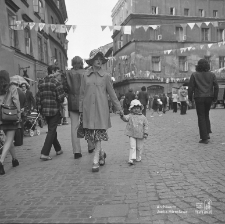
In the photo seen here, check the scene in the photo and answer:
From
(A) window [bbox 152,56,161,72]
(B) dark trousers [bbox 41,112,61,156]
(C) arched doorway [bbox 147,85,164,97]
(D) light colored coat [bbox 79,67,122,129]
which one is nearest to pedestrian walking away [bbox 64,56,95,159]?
(B) dark trousers [bbox 41,112,61,156]

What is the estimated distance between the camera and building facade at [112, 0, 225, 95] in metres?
36.1

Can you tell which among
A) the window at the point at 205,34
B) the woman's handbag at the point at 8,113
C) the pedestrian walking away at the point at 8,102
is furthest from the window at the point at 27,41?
the window at the point at 205,34

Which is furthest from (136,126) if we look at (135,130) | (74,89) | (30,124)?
(30,124)

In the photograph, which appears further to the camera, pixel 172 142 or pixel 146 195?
pixel 172 142

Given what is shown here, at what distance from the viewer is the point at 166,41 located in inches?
1439

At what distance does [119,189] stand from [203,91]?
417 cm

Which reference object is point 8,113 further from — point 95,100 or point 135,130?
point 135,130

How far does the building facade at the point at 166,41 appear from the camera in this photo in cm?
3609

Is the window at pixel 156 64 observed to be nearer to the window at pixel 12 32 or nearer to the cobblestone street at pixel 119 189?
the window at pixel 12 32

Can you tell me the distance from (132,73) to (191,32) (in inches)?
373

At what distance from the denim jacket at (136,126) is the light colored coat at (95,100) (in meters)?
0.57

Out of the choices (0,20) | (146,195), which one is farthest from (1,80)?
(0,20)

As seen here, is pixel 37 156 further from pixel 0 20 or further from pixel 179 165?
pixel 0 20

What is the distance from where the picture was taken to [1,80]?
5.01 m
